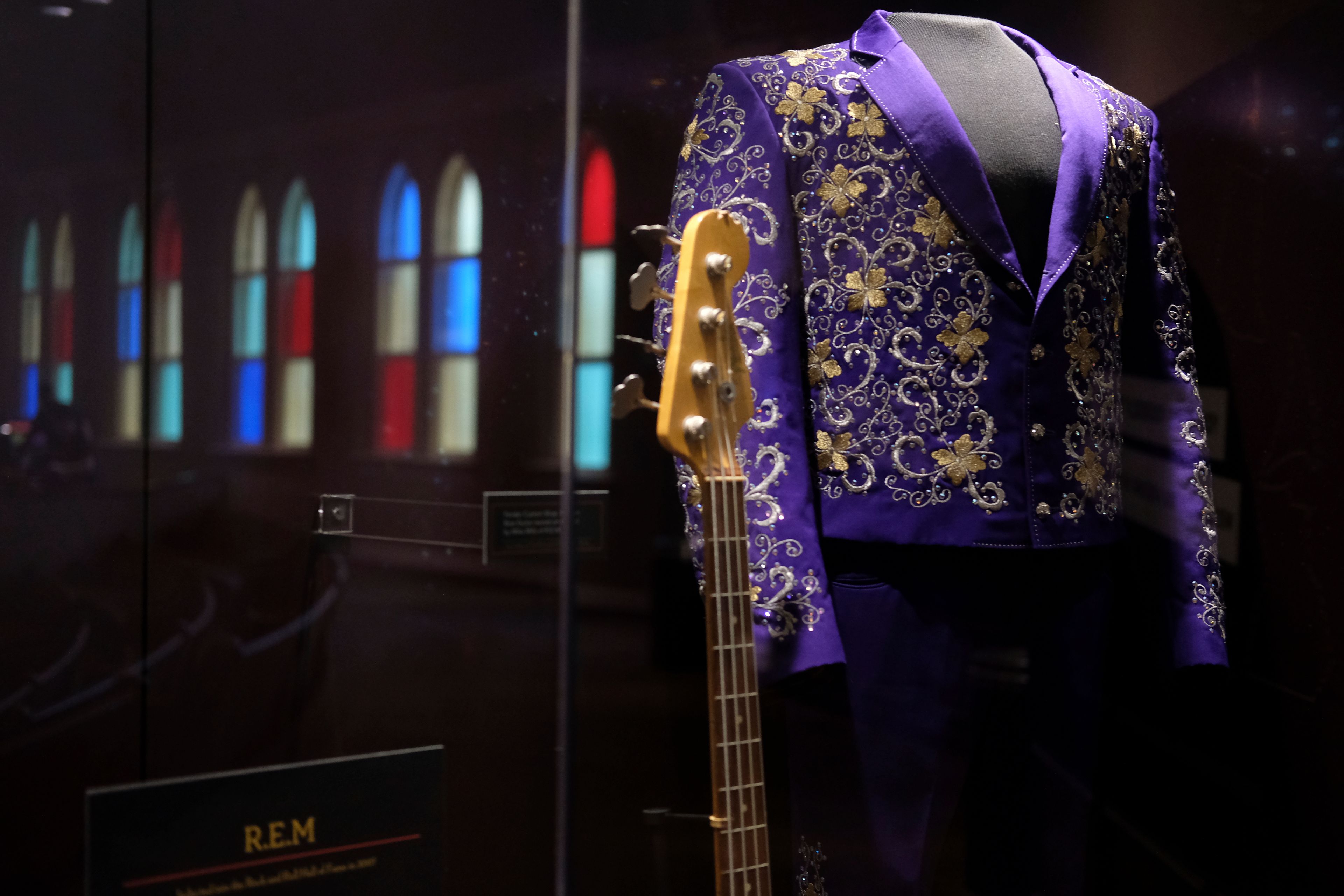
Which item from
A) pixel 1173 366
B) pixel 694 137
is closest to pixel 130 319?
pixel 694 137

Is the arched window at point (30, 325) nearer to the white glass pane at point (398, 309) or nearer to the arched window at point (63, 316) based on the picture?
the arched window at point (63, 316)

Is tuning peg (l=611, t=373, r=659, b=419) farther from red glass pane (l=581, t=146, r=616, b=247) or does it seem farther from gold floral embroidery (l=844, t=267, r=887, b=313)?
red glass pane (l=581, t=146, r=616, b=247)

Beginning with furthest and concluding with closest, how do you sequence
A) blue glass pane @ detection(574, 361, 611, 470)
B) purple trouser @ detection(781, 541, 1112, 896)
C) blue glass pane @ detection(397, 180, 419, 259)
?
1. blue glass pane @ detection(574, 361, 611, 470)
2. blue glass pane @ detection(397, 180, 419, 259)
3. purple trouser @ detection(781, 541, 1112, 896)

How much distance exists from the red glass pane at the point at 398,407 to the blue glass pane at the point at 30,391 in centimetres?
37

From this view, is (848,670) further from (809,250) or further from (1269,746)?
(1269,746)

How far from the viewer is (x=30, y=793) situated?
3.70 ft

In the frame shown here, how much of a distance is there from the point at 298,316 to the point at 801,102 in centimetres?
64

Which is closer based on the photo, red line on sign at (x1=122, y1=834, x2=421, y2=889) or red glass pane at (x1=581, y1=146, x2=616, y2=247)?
red line on sign at (x1=122, y1=834, x2=421, y2=889)

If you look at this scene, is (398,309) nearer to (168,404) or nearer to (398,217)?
(398,217)

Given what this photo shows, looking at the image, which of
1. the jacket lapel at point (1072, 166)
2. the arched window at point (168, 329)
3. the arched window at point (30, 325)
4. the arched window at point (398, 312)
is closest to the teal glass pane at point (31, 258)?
the arched window at point (30, 325)

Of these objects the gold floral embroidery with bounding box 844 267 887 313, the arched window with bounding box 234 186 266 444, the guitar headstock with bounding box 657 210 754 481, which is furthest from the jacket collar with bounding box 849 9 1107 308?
the arched window with bounding box 234 186 266 444

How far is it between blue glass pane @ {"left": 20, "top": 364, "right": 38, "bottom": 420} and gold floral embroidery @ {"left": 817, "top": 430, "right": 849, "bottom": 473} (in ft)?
2.68

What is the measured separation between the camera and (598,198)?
1518 mm

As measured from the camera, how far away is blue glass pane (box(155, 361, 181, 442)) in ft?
3.98
